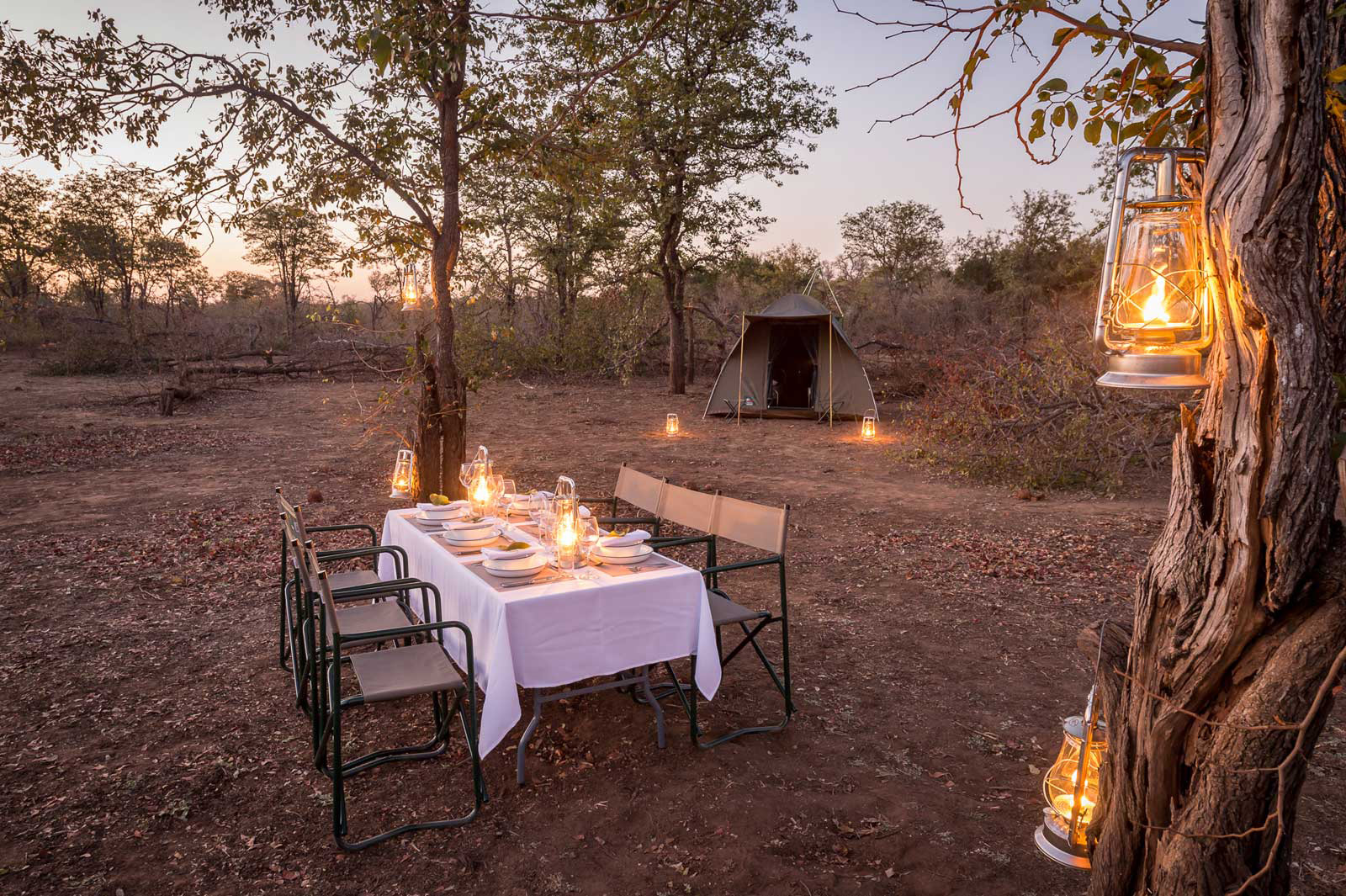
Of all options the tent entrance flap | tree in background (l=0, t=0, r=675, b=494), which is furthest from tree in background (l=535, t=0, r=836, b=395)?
tree in background (l=0, t=0, r=675, b=494)

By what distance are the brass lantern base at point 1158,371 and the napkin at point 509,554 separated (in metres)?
2.34

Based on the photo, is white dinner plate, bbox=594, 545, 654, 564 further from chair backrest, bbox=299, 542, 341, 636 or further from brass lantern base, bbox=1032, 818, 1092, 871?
brass lantern base, bbox=1032, 818, 1092, 871

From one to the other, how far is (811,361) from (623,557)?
12.6 metres

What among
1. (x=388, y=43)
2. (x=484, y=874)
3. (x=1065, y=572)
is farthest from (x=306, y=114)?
(x=1065, y=572)

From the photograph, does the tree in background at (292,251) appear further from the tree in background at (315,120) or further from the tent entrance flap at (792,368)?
the tree in background at (315,120)

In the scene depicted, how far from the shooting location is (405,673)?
2859 millimetres

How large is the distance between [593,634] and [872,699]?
1578 millimetres

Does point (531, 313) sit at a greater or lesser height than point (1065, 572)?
greater

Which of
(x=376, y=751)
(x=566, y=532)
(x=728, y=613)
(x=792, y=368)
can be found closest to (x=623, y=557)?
(x=566, y=532)

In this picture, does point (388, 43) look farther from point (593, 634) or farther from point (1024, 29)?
point (593, 634)

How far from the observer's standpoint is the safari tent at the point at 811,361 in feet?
45.8

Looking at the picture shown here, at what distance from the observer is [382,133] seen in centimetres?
616

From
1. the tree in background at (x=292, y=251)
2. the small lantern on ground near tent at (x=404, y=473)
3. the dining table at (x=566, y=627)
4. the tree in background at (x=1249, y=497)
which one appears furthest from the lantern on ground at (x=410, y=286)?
the tree in background at (x=292, y=251)

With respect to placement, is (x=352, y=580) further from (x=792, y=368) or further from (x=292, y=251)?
(x=292, y=251)
